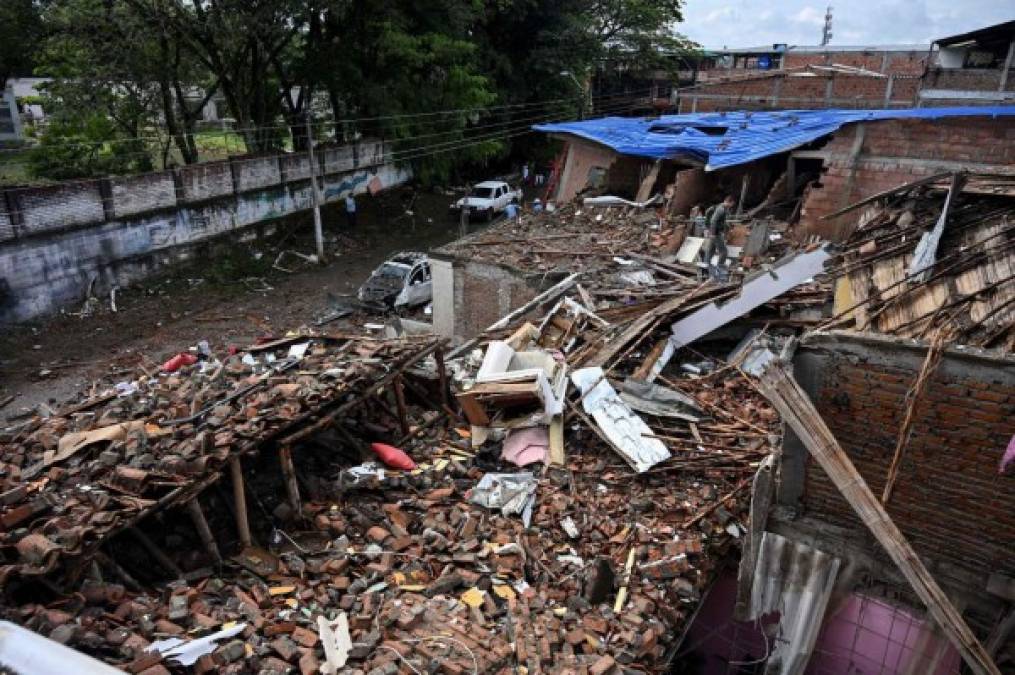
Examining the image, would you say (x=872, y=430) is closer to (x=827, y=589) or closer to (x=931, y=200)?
(x=827, y=589)

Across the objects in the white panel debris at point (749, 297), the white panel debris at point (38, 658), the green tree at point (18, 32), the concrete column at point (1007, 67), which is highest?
the green tree at point (18, 32)

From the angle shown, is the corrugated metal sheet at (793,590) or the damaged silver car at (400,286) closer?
the corrugated metal sheet at (793,590)

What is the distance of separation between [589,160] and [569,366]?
1273 centimetres

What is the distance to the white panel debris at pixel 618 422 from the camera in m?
7.80

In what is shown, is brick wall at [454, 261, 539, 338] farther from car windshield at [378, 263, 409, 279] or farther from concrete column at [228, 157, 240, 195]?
concrete column at [228, 157, 240, 195]

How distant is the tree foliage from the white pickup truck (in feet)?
6.32

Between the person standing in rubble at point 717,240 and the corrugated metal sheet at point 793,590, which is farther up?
the person standing in rubble at point 717,240

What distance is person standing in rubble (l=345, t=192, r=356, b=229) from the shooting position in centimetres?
2423

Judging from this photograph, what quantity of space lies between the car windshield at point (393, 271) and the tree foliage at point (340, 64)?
639 cm

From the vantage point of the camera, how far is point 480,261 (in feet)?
44.5

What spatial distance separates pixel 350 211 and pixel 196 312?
27.4 ft

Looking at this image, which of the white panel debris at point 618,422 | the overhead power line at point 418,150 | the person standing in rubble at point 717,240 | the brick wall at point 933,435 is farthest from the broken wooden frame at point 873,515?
the overhead power line at point 418,150

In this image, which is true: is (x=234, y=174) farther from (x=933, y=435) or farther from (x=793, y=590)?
(x=933, y=435)

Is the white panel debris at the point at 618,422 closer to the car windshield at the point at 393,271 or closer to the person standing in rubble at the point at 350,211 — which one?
the car windshield at the point at 393,271
